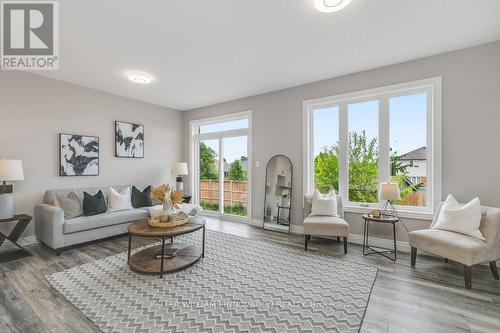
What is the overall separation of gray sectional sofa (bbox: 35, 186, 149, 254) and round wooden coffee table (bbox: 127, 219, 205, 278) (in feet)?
3.69

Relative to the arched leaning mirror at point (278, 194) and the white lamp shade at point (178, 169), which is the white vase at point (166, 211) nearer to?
the arched leaning mirror at point (278, 194)

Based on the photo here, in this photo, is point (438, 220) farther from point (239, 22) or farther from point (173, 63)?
point (173, 63)

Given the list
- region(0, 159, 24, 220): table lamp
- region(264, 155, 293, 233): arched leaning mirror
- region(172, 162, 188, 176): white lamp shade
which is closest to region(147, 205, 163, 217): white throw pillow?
region(172, 162, 188, 176): white lamp shade

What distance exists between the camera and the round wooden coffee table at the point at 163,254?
2548mm

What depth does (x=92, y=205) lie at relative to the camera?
3727 mm

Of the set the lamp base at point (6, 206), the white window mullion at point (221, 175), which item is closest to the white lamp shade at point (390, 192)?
the white window mullion at point (221, 175)

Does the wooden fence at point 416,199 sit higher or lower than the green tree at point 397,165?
lower

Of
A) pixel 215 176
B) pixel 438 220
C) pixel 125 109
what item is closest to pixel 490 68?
pixel 438 220

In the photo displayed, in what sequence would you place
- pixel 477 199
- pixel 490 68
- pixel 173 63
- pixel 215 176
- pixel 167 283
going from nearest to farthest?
pixel 167 283 < pixel 477 199 < pixel 490 68 < pixel 173 63 < pixel 215 176

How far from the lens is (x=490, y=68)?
282cm

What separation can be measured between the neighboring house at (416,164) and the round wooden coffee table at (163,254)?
3.14 metres

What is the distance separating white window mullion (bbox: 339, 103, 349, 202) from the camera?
12.8 feet

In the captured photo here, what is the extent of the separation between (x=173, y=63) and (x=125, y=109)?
2.21 m

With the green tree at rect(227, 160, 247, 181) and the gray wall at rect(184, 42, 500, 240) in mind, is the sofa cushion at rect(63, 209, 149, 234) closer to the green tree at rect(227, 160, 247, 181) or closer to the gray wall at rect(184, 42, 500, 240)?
the green tree at rect(227, 160, 247, 181)
